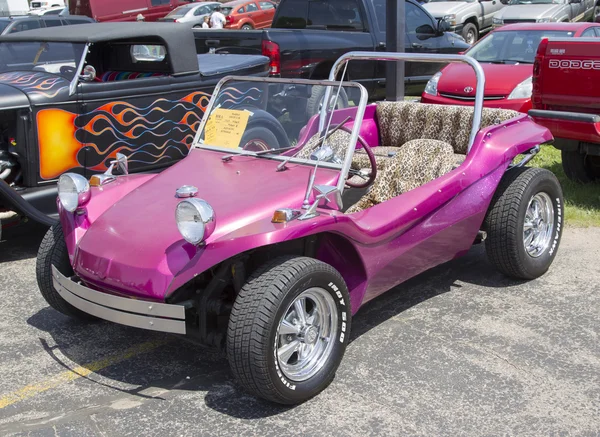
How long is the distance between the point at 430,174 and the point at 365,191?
45 centimetres

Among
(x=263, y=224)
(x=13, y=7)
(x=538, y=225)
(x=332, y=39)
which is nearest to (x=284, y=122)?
(x=263, y=224)

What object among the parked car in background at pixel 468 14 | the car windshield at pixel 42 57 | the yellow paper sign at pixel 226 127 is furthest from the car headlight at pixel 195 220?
the parked car in background at pixel 468 14

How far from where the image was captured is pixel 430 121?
518 cm

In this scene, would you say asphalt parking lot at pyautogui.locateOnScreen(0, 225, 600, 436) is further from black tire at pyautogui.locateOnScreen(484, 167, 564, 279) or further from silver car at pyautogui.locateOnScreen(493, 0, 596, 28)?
silver car at pyautogui.locateOnScreen(493, 0, 596, 28)

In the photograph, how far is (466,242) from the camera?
179 inches

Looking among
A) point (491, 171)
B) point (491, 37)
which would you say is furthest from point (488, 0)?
point (491, 171)

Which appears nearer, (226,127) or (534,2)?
(226,127)

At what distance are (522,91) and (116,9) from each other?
17.1 meters

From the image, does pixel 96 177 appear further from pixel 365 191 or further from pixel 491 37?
pixel 491 37

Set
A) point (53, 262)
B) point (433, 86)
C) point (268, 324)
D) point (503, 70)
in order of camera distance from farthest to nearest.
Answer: point (433, 86) < point (503, 70) < point (53, 262) < point (268, 324)

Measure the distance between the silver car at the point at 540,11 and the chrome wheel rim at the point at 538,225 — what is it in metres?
12.1

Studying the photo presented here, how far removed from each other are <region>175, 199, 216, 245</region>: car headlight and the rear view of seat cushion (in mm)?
1236

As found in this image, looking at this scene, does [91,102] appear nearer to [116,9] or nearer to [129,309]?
[129,309]

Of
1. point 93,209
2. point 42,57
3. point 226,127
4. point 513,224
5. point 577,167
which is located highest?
point 42,57
